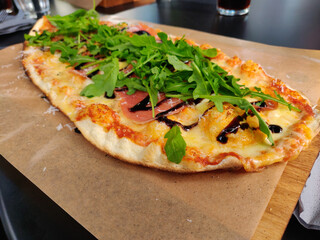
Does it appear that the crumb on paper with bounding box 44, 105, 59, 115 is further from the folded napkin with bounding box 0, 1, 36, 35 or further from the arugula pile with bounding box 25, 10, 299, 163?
the folded napkin with bounding box 0, 1, 36, 35

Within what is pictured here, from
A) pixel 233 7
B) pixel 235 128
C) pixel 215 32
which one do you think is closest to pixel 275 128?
pixel 235 128

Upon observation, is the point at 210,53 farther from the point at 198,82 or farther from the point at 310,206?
the point at 310,206

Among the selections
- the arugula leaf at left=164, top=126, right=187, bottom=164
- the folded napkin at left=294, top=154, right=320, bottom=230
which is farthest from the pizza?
the folded napkin at left=294, top=154, right=320, bottom=230

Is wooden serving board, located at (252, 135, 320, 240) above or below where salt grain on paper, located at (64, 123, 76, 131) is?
above

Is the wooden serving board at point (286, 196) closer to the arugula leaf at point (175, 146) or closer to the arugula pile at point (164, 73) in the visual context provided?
the arugula pile at point (164, 73)

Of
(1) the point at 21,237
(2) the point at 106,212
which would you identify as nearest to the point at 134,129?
(2) the point at 106,212

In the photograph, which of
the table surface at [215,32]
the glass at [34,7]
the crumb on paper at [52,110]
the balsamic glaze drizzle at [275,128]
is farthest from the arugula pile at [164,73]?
the glass at [34,7]
